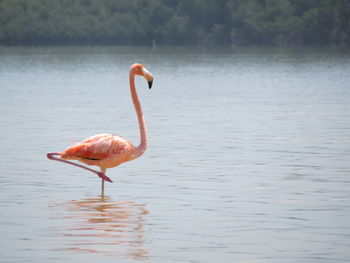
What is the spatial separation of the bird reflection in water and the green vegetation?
9842 cm

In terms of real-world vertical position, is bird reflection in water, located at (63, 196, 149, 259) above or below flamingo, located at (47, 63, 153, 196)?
below

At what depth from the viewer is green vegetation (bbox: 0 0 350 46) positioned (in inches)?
4331

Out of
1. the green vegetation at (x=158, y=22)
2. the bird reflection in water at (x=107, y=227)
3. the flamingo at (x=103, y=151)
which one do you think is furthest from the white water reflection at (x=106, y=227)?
the green vegetation at (x=158, y=22)

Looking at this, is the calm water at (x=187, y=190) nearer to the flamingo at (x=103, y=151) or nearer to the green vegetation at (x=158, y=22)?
the flamingo at (x=103, y=151)

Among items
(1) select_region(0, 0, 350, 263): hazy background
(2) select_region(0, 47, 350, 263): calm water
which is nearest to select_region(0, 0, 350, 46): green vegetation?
(1) select_region(0, 0, 350, 263): hazy background

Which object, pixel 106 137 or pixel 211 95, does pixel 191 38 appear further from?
pixel 106 137

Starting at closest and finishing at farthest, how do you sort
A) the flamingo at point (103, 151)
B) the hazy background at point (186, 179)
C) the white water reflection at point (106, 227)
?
the white water reflection at point (106, 227) < the hazy background at point (186, 179) < the flamingo at point (103, 151)

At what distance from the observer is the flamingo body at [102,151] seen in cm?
1071

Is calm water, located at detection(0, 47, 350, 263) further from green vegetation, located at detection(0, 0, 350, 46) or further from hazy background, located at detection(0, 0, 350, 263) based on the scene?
green vegetation, located at detection(0, 0, 350, 46)

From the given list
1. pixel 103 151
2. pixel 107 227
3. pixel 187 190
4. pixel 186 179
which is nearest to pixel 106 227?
pixel 107 227

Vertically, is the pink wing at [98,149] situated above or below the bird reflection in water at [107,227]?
above

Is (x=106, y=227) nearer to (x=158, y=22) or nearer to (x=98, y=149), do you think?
(x=98, y=149)

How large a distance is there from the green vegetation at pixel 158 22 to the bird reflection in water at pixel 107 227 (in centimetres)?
9842

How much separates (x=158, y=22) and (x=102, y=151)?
356 feet
